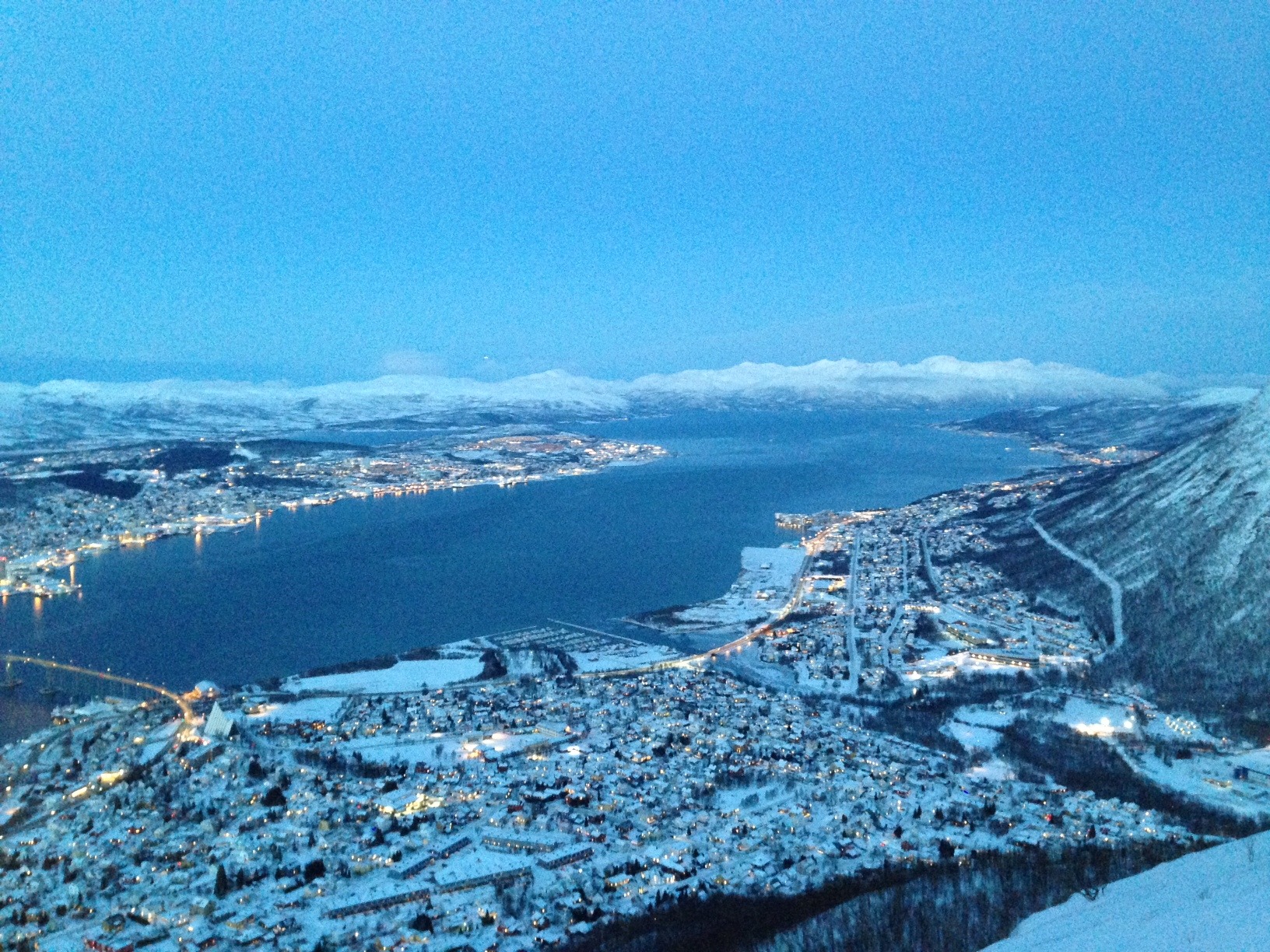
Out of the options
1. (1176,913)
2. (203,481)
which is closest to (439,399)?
(203,481)

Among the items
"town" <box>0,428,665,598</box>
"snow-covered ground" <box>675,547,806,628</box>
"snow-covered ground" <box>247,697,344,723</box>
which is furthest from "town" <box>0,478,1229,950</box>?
"town" <box>0,428,665,598</box>

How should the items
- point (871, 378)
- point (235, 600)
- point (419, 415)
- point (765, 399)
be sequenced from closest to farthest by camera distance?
point (235, 600), point (419, 415), point (765, 399), point (871, 378)

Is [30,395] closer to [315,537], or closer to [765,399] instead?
[315,537]

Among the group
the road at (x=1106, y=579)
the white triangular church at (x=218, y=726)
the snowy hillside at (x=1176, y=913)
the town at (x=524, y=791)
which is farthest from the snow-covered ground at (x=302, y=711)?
the road at (x=1106, y=579)

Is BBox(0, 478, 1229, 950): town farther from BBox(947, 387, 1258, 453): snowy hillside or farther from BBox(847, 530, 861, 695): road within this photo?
BBox(947, 387, 1258, 453): snowy hillside

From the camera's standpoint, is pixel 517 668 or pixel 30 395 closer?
pixel 517 668

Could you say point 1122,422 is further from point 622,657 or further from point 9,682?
point 9,682

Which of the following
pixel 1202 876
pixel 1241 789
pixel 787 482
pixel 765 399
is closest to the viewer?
pixel 1202 876

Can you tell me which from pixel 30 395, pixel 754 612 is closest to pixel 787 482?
pixel 754 612
